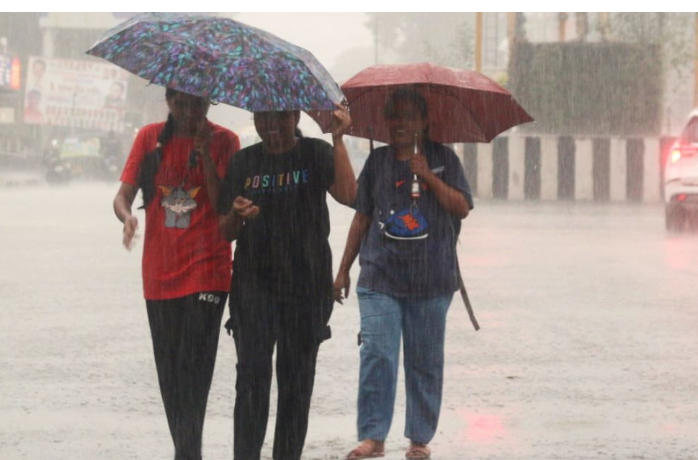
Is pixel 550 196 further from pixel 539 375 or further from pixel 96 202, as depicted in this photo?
pixel 539 375

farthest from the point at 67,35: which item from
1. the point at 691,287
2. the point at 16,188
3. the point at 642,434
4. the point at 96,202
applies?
the point at 642,434

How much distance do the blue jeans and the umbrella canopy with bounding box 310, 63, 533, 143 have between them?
0.68 meters

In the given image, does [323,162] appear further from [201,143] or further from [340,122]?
[201,143]

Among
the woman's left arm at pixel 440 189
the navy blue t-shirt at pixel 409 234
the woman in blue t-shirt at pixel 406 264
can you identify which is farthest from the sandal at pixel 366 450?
the woman's left arm at pixel 440 189

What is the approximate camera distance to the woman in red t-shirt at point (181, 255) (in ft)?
16.6

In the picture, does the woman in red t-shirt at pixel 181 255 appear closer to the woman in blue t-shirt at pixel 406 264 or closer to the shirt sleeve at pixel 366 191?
the woman in blue t-shirt at pixel 406 264

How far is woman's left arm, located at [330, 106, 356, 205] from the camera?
4.94 meters

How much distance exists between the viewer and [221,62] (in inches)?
185

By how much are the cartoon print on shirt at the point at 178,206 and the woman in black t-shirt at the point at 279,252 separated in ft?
0.57

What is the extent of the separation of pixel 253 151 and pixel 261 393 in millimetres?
775

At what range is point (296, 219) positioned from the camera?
4969 mm

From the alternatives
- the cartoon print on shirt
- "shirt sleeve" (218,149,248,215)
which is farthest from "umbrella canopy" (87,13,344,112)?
the cartoon print on shirt

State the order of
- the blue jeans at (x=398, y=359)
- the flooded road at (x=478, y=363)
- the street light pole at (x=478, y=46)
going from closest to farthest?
the blue jeans at (x=398, y=359) → the flooded road at (x=478, y=363) → the street light pole at (x=478, y=46)

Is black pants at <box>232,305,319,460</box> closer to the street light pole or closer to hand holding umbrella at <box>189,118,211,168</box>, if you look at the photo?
hand holding umbrella at <box>189,118,211,168</box>
